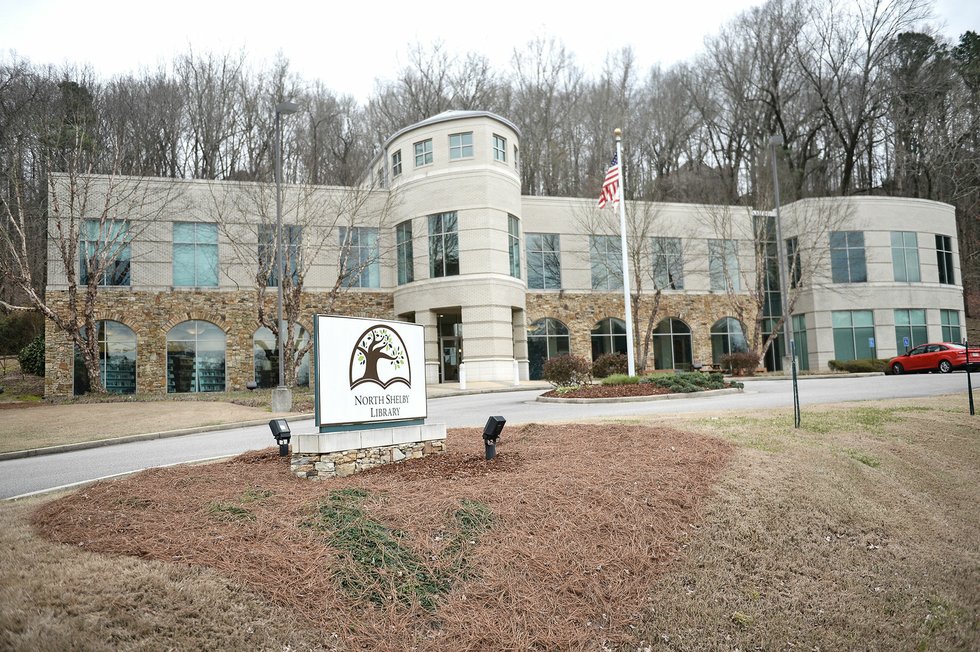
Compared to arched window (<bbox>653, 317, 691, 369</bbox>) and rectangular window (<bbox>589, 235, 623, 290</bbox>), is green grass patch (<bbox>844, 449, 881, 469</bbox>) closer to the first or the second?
rectangular window (<bbox>589, 235, 623, 290</bbox>)

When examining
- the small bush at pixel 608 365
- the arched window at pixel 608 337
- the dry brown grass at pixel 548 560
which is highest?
the arched window at pixel 608 337

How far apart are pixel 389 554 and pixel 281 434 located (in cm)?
414

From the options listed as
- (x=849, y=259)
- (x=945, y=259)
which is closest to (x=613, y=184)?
(x=849, y=259)

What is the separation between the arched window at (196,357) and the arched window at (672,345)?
23124 millimetres

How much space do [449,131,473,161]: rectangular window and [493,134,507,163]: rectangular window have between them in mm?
1226

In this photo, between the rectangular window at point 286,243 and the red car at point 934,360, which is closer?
the rectangular window at point 286,243

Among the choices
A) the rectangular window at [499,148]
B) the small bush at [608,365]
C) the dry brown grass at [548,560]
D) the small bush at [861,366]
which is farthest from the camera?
the small bush at [861,366]

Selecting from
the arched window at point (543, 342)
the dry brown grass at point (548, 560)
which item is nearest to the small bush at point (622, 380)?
the arched window at point (543, 342)

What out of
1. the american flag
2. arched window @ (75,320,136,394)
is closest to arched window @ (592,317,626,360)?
the american flag

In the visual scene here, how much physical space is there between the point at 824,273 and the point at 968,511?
3362 centimetres

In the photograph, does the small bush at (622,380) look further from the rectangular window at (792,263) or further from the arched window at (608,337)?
the rectangular window at (792,263)

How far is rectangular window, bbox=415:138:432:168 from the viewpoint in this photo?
32094 millimetres

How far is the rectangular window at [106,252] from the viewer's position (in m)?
27.4

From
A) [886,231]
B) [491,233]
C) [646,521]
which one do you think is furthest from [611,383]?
[886,231]
